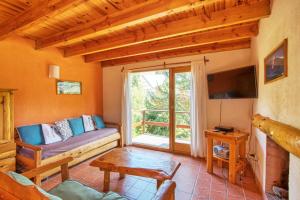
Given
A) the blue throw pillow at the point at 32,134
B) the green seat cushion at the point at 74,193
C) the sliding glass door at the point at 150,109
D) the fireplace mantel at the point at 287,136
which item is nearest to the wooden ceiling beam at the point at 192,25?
the fireplace mantel at the point at 287,136

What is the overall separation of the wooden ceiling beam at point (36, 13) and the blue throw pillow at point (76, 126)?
6.43ft

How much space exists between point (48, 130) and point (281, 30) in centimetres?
367

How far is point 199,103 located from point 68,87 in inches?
117

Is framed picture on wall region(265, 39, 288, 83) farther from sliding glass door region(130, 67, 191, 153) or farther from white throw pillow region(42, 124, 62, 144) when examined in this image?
white throw pillow region(42, 124, 62, 144)

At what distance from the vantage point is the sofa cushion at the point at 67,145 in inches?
96.8

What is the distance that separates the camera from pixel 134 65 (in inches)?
162

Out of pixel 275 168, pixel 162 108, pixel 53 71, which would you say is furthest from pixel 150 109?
pixel 275 168

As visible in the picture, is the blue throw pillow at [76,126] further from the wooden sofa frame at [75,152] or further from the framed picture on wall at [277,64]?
the framed picture on wall at [277,64]

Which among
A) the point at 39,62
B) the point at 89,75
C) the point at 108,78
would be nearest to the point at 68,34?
the point at 39,62

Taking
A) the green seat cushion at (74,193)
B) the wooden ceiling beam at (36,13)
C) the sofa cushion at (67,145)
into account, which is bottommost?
the green seat cushion at (74,193)

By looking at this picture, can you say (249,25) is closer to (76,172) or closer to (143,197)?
(143,197)

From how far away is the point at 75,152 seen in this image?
2.86m

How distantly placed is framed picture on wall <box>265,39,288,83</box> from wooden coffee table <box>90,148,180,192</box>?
4.83 ft

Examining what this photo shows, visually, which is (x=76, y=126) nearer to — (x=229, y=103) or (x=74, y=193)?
(x=74, y=193)
